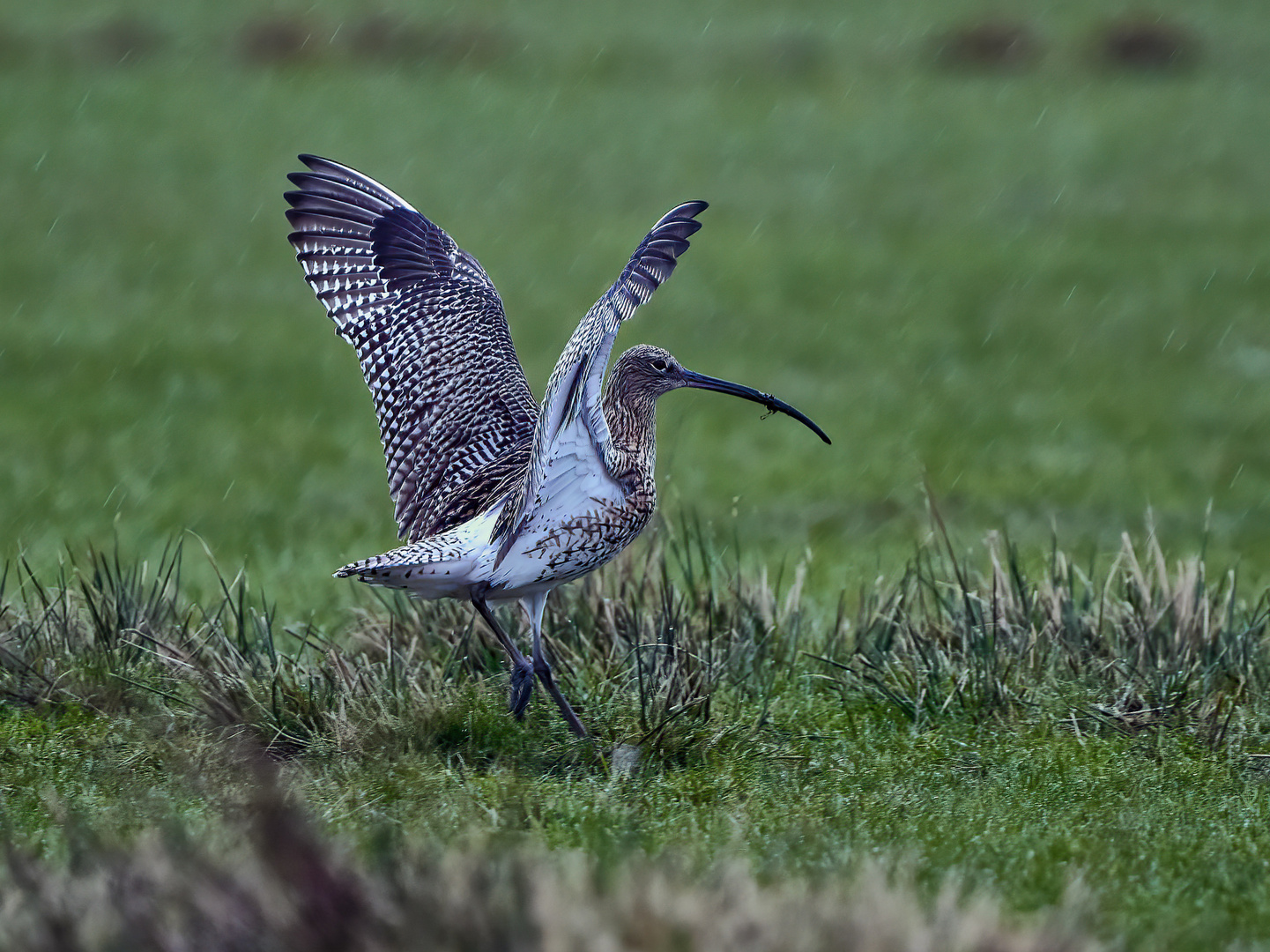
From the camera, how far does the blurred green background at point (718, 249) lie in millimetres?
11422

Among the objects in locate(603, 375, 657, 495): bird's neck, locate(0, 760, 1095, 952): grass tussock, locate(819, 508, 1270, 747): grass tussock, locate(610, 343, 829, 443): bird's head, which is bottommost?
locate(819, 508, 1270, 747): grass tussock

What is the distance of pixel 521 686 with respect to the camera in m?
5.68

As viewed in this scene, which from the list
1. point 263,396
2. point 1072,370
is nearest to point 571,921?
point 263,396

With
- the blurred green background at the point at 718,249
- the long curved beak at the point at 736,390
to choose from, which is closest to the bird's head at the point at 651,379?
the long curved beak at the point at 736,390

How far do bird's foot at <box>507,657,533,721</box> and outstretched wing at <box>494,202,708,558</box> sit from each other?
1.47ft

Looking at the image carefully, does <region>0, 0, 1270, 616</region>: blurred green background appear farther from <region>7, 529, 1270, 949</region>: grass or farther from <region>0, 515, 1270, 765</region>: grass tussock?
<region>7, 529, 1270, 949</region>: grass

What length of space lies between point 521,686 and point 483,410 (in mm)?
1156

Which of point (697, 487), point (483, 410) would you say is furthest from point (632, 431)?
point (697, 487)

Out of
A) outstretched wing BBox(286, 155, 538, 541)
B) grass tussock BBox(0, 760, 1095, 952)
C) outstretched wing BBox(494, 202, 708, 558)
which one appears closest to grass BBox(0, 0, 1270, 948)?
grass tussock BBox(0, 760, 1095, 952)

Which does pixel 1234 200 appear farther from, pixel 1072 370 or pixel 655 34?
pixel 655 34

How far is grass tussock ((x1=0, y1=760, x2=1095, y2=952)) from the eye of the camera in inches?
130

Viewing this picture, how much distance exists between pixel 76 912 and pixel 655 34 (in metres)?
24.3

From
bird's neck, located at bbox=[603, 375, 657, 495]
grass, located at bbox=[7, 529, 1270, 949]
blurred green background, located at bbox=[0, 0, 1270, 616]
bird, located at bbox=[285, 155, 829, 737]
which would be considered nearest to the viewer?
grass, located at bbox=[7, 529, 1270, 949]

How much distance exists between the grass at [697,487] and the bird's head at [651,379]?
598mm
